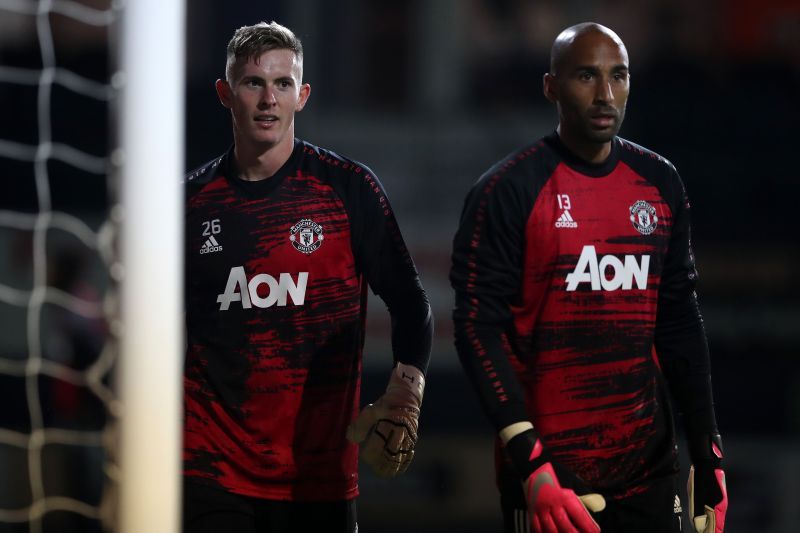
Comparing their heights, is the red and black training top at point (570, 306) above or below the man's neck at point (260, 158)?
below

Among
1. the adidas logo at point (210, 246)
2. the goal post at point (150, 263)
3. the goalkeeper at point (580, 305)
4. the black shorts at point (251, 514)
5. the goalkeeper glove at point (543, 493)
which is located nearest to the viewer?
the goal post at point (150, 263)

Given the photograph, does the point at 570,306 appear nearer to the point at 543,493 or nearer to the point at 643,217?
the point at 643,217

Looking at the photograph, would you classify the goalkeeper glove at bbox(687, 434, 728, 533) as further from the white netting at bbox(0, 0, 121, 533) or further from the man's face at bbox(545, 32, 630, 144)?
the white netting at bbox(0, 0, 121, 533)

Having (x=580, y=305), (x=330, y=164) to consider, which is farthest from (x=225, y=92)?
(x=580, y=305)

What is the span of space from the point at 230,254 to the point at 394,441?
2.41ft

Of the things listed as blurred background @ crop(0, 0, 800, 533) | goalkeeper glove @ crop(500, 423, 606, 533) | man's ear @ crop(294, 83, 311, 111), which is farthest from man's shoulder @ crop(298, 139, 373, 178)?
blurred background @ crop(0, 0, 800, 533)

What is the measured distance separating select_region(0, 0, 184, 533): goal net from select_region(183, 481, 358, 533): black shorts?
14.6 inches

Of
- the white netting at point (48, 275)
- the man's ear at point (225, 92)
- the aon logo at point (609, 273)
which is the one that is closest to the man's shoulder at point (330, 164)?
the man's ear at point (225, 92)

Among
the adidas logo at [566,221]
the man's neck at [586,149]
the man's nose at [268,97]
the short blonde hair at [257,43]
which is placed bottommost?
the adidas logo at [566,221]

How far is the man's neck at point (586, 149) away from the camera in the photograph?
3.76 meters

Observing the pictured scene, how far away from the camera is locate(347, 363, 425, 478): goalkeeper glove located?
143 inches

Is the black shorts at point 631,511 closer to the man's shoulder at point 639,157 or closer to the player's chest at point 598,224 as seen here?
the player's chest at point 598,224

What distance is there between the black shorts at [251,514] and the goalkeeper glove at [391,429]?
24 centimetres

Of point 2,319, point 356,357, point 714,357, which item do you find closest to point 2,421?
point 2,319
